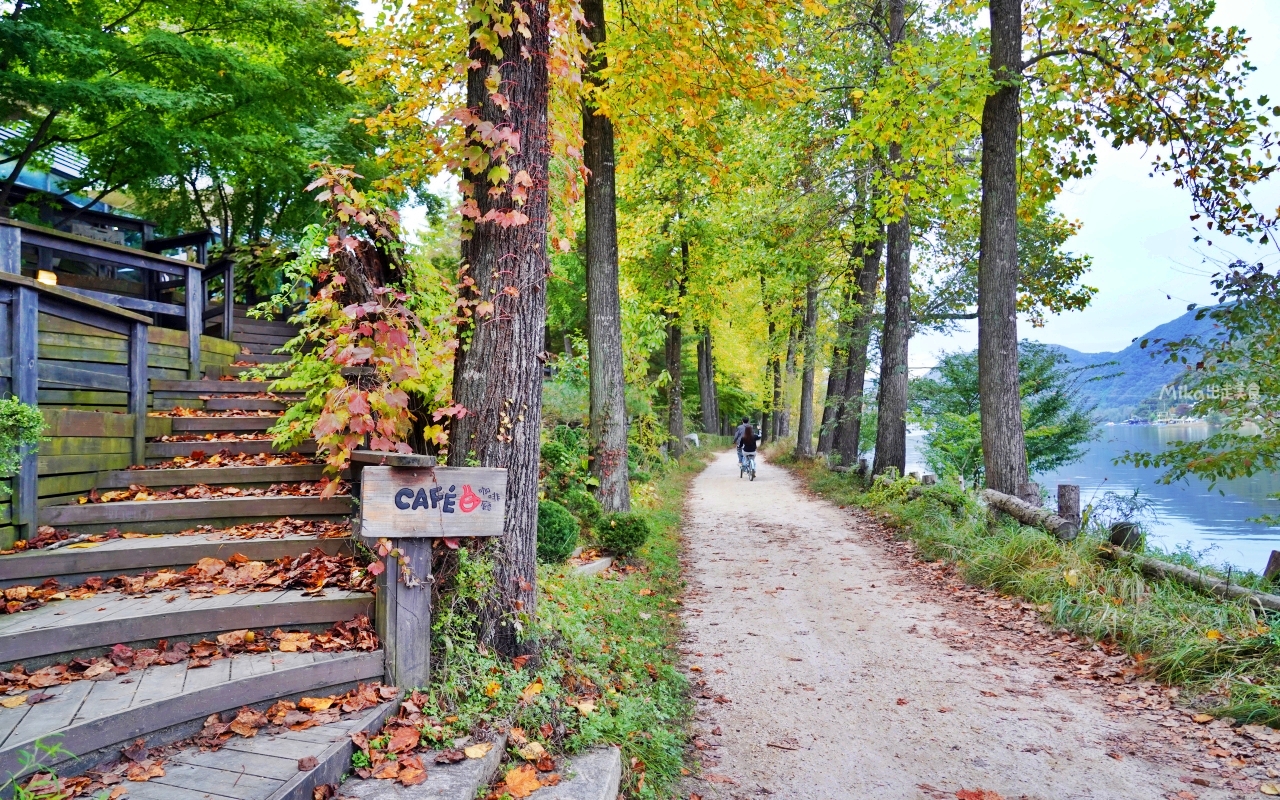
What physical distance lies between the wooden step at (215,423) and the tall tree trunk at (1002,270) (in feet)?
26.9

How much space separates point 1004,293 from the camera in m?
8.80

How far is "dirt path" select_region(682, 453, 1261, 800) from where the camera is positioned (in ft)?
12.6

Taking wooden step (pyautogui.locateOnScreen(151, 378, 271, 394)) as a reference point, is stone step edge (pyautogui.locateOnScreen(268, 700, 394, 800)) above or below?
below

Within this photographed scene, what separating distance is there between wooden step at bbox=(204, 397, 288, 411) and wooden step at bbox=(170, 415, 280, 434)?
0.49 meters

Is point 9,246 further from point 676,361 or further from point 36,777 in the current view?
point 676,361

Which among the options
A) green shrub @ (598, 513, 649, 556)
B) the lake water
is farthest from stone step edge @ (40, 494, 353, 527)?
the lake water

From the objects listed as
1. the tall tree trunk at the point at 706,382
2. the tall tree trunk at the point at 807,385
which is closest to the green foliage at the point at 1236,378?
the tall tree trunk at the point at 807,385

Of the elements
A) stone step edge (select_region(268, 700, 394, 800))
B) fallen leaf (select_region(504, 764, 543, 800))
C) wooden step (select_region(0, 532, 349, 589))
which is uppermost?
wooden step (select_region(0, 532, 349, 589))

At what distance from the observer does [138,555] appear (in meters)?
4.07

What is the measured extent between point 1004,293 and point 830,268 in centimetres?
782

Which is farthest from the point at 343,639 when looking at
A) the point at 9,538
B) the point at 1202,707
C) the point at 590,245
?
the point at 590,245

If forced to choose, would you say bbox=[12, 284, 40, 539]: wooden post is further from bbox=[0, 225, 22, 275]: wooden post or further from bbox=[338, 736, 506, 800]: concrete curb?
bbox=[338, 736, 506, 800]: concrete curb

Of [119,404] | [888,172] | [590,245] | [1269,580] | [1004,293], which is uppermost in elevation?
[888,172]

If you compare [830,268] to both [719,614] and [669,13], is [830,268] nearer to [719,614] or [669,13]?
[669,13]
